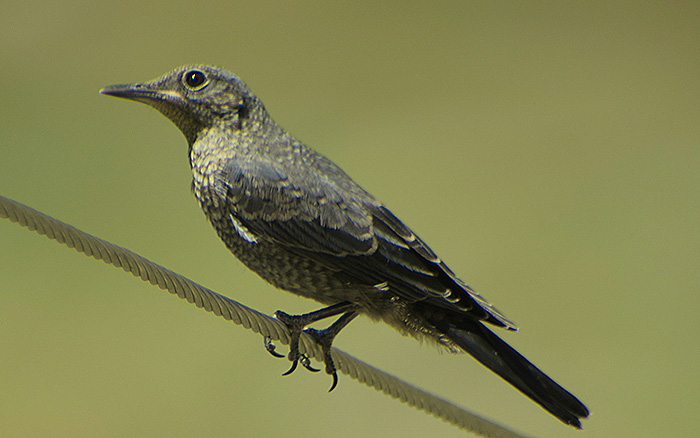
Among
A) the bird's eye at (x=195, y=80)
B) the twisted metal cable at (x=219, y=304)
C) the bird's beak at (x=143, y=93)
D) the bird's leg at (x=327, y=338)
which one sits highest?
the bird's eye at (x=195, y=80)

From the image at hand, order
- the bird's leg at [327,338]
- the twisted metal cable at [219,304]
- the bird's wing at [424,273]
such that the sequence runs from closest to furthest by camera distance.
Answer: the twisted metal cable at [219,304]
the bird's wing at [424,273]
the bird's leg at [327,338]

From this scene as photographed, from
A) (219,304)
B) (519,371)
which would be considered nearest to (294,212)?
(219,304)

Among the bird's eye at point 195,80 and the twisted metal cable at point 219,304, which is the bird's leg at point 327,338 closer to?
the twisted metal cable at point 219,304

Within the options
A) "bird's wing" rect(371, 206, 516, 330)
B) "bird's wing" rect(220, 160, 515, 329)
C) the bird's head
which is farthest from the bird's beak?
"bird's wing" rect(371, 206, 516, 330)

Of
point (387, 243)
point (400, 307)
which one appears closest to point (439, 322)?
point (400, 307)

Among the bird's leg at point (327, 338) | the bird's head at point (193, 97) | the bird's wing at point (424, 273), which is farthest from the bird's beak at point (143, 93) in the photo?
the bird's leg at point (327, 338)

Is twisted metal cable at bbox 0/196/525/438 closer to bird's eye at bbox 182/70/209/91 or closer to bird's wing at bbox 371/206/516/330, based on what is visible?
bird's wing at bbox 371/206/516/330

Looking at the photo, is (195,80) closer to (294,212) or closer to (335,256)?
(294,212)
